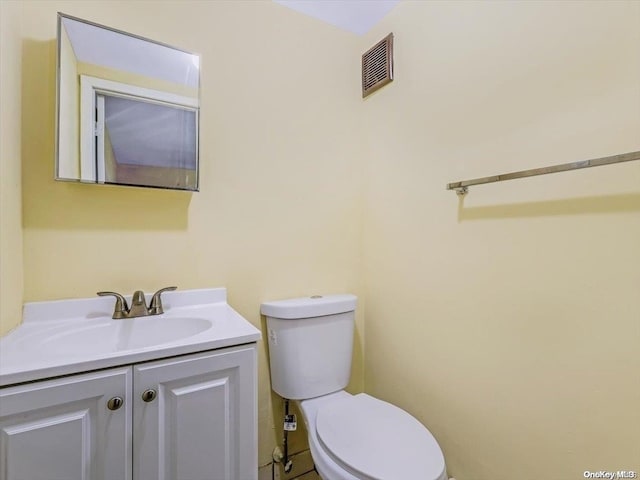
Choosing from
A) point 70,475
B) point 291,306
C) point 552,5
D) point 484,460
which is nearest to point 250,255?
point 291,306

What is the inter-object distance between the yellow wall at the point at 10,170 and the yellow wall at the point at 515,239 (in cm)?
136

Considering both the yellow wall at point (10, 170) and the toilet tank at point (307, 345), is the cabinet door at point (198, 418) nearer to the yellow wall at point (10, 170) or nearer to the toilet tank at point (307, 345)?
the toilet tank at point (307, 345)

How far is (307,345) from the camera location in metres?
A: 1.25

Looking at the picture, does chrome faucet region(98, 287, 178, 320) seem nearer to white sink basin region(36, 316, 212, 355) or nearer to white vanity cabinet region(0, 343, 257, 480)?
white sink basin region(36, 316, 212, 355)

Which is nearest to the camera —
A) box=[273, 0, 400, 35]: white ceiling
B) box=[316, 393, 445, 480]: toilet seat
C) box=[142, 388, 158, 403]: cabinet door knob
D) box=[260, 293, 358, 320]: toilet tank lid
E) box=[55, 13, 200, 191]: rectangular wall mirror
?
box=[142, 388, 158, 403]: cabinet door knob

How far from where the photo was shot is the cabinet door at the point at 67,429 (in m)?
0.62

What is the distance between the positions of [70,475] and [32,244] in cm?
70

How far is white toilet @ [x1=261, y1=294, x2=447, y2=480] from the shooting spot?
86 cm

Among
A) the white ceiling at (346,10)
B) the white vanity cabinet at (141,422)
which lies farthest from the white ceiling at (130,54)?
the white vanity cabinet at (141,422)

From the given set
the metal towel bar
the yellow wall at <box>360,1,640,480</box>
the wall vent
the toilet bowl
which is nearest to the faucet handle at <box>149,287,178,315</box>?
the toilet bowl

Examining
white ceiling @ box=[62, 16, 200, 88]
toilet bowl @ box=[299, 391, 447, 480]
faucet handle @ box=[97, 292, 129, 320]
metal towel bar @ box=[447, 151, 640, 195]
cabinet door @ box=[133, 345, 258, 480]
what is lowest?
toilet bowl @ box=[299, 391, 447, 480]

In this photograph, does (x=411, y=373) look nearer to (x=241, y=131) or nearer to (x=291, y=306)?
(x=291, y=306)

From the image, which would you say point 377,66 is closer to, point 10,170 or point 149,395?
point 10,170

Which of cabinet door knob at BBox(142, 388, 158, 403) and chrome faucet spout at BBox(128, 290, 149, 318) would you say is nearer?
cabinet door knob at BBox(142, 388, 158, 403)
